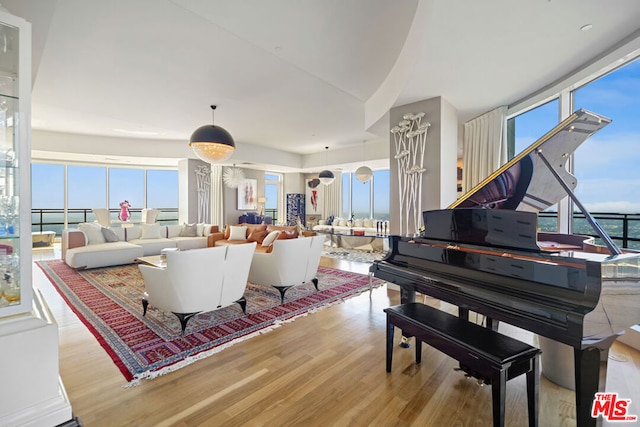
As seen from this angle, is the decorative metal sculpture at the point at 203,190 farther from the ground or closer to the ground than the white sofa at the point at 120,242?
farther from the ground

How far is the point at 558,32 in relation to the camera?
2.49m

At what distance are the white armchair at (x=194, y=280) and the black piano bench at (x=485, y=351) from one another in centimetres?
187

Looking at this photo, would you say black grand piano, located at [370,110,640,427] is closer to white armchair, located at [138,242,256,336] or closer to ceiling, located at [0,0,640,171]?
ceiling, located at [0,0,640,171]

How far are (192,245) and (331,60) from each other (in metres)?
5.57

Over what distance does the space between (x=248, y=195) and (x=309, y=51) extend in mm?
8088

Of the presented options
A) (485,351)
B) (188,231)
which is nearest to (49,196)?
(188,231)

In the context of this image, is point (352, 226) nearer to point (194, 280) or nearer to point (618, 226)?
point (618, 226)

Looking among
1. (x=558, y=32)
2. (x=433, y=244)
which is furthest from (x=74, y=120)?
(x=558, y=32)

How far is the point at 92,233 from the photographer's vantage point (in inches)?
249

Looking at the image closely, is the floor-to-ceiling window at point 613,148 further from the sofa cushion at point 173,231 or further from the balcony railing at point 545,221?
the sofa cushion at point 173,231

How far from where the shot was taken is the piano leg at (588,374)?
1396 mm

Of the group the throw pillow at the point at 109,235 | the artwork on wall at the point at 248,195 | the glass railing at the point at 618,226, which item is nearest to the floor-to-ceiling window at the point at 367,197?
the artwork on wall at the point at 248,195

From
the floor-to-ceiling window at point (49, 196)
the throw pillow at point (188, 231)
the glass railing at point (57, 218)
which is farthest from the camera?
the glass railing at point (57, 218)

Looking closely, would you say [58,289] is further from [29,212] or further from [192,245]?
[29,212]
